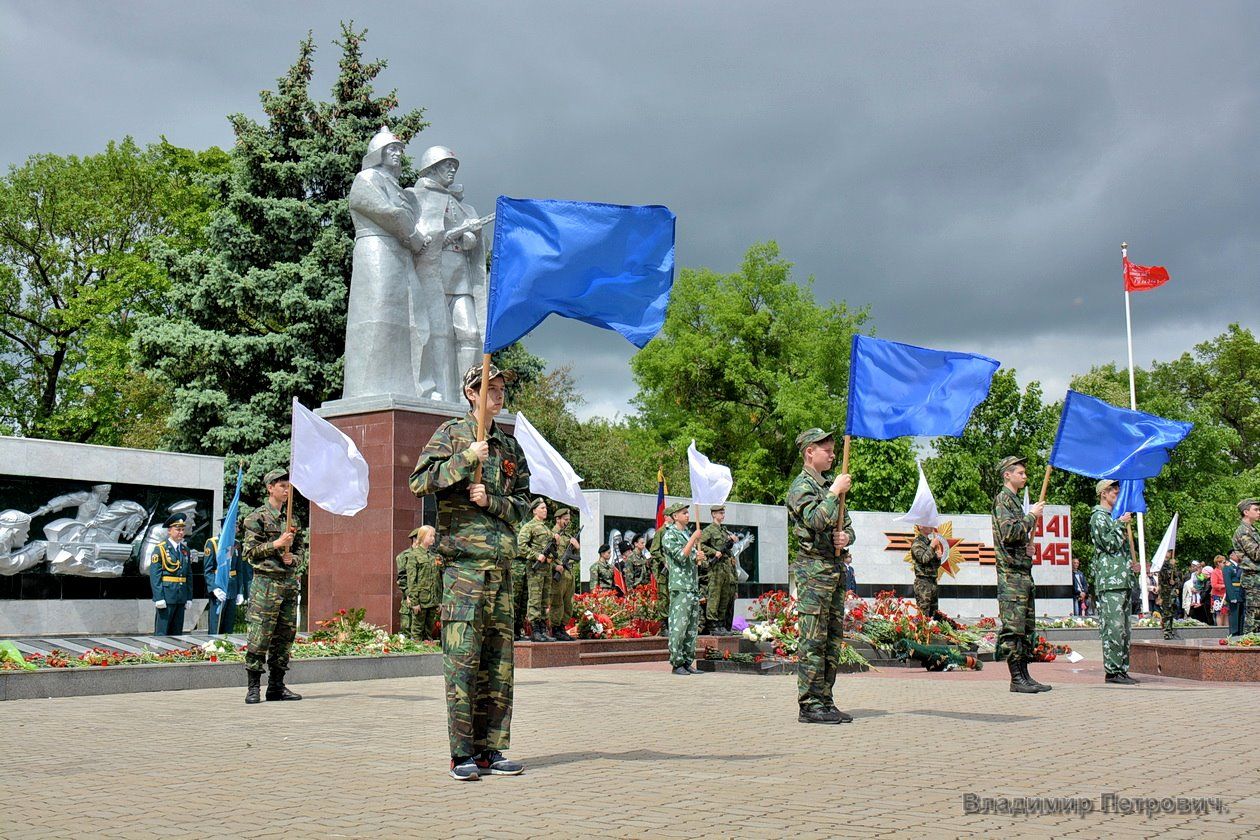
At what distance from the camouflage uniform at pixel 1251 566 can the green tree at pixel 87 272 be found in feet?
103

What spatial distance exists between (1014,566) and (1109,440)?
7.54ft

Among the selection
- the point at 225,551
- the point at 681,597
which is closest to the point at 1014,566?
the point at 681,597

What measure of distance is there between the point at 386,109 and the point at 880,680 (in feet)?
81.4

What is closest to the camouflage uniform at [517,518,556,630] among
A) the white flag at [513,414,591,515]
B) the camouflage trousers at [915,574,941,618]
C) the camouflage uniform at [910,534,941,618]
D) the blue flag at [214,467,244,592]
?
the white flag at [513,414,591,515]

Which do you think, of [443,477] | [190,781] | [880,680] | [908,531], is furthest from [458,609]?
[908,531]

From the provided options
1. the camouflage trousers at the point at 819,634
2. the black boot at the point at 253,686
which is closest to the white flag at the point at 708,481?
the black boot at the point at 253,686

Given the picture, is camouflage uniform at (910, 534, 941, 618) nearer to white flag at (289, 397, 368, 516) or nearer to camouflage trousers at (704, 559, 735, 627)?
camouflage trousers at (704, 559, 735, 627)

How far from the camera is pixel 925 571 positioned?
21.3m

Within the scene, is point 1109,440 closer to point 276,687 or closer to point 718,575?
point 718,575

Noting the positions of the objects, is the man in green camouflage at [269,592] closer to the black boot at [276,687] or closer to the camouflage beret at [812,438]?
the black boot at [276,687]

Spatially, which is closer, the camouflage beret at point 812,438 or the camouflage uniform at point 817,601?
the camouflage uniform at point 817,601

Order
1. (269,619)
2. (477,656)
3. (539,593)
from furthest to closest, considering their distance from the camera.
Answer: (539,593)
(269,619)
(477,656)

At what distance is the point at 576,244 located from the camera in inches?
297

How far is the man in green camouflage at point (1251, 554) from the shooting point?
15.0 metres
